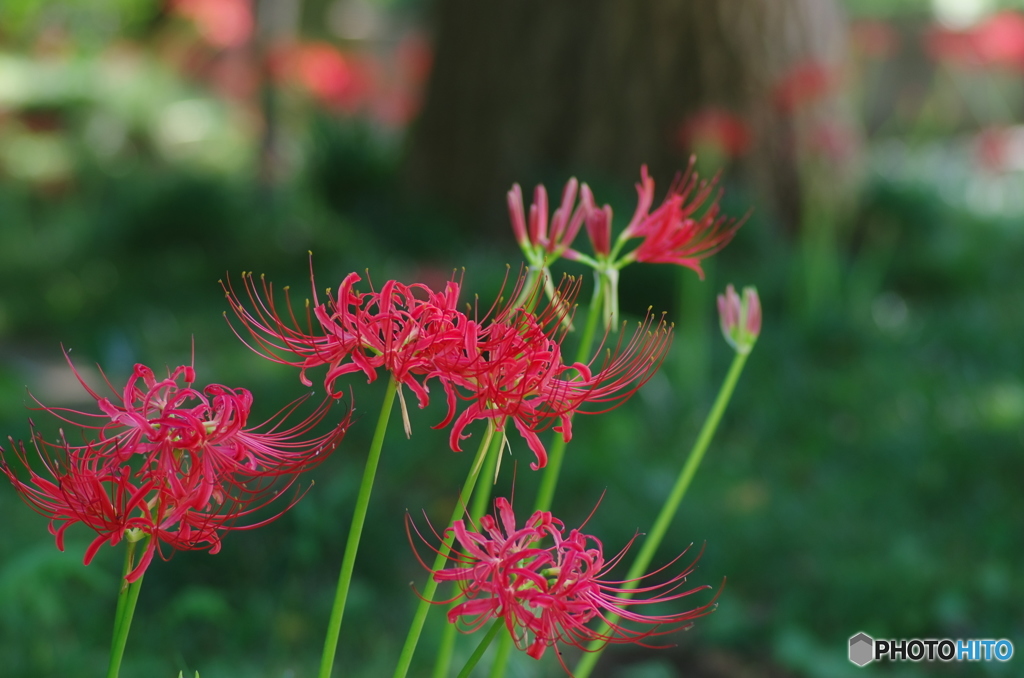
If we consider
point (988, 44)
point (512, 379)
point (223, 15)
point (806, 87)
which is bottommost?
point (512, 379)

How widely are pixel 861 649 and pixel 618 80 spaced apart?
3.58 meters

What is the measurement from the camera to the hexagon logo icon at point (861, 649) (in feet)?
8.06

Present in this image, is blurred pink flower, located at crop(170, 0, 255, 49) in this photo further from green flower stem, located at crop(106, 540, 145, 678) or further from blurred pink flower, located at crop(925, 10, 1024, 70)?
green flower stem, located at crop(106, 540, 145, 678)

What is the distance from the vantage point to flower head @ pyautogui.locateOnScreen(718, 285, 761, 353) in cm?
149

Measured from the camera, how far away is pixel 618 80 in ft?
17.4

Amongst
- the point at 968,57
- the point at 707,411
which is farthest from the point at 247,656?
the point at 968,57

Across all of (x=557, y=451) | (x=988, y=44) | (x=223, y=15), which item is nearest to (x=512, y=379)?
(x=557, y=451)

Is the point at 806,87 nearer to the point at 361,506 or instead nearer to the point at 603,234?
the point at 603,234

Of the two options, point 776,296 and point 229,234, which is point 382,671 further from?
point 229,234

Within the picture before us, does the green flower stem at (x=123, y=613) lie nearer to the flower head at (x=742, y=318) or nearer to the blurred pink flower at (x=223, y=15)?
the flower head at (x=742, y=318)

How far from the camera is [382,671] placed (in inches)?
88.4

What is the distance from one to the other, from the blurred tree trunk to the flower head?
3.68 metres

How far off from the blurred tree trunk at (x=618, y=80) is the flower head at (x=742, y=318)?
12.1 feet

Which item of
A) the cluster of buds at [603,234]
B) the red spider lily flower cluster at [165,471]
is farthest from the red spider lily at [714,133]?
the red spider lily flower cluster at [165,471]
